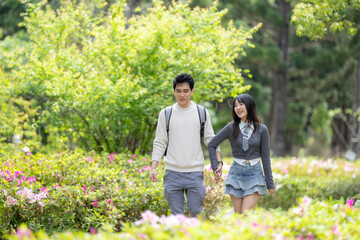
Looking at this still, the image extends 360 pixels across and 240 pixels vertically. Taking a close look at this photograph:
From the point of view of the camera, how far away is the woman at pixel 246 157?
4934mm

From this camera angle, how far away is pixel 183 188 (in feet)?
16.3

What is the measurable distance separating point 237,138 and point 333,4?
3.54 m

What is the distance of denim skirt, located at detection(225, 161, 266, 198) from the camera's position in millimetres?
4906

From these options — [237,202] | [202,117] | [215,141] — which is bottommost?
[237,202]

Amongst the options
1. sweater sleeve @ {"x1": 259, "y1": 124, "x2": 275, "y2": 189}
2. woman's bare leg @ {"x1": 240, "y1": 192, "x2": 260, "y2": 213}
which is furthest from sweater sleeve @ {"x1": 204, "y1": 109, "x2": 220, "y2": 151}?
woman's bare leg @ {"x1": 240, "y1": 192, "x2": 260, "y2": 213}

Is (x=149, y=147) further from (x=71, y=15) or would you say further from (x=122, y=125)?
(x=71, y=15)

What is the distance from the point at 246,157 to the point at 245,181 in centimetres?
24

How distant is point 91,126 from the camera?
8789 millimetres

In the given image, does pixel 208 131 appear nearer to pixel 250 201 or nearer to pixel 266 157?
pixel 266 157

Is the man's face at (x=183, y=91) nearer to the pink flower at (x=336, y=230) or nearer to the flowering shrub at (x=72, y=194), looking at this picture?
the flowering shrub at (x=72, y=194)

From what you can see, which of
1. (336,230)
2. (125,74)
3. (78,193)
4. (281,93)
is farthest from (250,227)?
(281,93)

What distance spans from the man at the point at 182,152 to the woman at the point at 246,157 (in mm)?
203

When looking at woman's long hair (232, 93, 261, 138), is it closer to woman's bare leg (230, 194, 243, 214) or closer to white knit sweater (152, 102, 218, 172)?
white knit sweater (152, 102, 218, 172)

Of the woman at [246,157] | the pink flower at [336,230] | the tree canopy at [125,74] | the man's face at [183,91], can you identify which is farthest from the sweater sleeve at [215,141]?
the tree canopy at [125,74]
